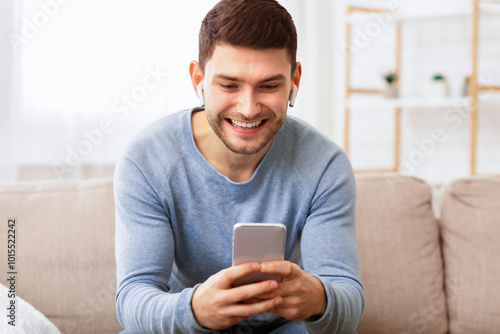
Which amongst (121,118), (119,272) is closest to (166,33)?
(121,118)

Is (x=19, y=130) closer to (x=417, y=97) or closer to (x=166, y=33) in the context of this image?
(x=166, y=33)

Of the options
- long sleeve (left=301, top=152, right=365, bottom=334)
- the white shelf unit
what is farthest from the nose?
the white shelf unit

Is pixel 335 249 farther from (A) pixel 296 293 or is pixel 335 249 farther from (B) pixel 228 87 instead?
(B) pixel 228 87

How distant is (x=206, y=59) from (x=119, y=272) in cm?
49

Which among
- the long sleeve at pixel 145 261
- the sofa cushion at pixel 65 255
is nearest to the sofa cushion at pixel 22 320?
the sofa cushion at pixel 65 255

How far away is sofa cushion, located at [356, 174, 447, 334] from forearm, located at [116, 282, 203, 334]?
2.37ft

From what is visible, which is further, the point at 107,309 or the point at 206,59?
the point at 107,309

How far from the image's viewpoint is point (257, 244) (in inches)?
37.6

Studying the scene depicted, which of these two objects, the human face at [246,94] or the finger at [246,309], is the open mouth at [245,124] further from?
the finger at [246,309]

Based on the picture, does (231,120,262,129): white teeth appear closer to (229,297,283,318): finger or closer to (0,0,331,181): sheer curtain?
(229,297,283,318): finger

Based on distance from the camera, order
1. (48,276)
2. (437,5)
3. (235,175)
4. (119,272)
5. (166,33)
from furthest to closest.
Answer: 1. (437,5)
2. (166,33)
3. (48,276)
4. (235,175)
5. (119,272)

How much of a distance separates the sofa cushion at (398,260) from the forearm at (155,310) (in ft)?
2.37

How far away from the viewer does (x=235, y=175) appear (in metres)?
1.29

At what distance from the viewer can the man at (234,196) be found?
105 cm
